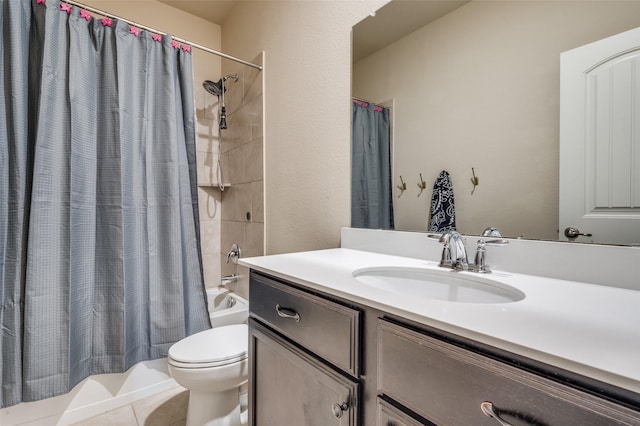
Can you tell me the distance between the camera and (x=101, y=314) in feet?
4.93

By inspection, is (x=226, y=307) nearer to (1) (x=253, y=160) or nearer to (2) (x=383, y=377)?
(1) (x=253, y=160)

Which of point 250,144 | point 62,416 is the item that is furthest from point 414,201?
point 62,416

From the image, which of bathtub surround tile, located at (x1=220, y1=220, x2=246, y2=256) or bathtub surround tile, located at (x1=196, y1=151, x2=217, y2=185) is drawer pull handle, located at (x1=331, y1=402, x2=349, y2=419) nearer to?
bathtub surround tile, located at (x1=220, y1=220, x2=246, y2=256)

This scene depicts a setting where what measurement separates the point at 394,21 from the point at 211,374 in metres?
1.60

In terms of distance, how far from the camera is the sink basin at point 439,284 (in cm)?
78

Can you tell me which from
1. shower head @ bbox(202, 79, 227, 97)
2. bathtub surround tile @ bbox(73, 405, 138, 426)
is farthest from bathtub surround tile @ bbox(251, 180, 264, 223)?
bathtub surround tile @ bbox(73, 405, 138, 426)

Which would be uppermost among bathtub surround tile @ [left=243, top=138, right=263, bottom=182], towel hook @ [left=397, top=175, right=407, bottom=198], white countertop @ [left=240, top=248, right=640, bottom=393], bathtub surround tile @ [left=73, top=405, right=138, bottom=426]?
bathtub surround tile @ [left=243, top=138, right=263, bottom=182]

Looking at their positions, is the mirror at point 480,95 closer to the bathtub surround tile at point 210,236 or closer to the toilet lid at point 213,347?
the toilet lid at point 213,347

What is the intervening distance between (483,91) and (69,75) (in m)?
1.79

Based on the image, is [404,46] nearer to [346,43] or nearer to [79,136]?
[346,43]

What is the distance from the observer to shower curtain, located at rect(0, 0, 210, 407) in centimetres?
132

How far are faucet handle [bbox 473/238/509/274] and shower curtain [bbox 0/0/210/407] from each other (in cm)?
148

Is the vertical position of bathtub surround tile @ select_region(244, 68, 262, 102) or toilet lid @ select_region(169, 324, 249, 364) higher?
bathtub surround tile @ select_region(244, 68, 262, 102)

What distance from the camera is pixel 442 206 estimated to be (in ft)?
3.49
